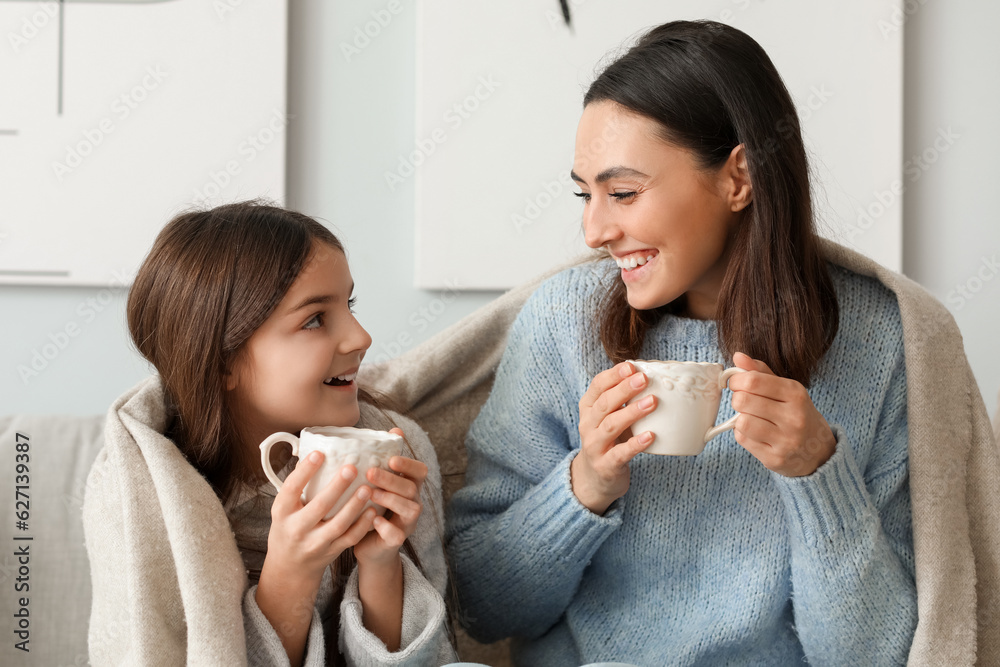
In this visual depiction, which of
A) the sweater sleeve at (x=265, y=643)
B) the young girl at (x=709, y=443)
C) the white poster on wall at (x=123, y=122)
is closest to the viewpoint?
the sweater sleeve at (x=265, y=643)

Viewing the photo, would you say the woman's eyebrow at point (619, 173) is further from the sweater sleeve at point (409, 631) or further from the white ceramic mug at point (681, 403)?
the sweater sleeve at point (409, 631)

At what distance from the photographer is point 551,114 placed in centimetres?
185

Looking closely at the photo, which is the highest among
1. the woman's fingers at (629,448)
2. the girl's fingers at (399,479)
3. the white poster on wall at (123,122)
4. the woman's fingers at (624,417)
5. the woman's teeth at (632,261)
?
the white poster on wall at (123,122)

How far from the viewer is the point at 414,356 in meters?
1.39

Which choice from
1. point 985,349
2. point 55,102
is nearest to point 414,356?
point 55,102

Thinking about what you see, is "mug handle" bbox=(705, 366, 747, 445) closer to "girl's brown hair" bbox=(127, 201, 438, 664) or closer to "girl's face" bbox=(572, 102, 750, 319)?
"girl's face" bbox=(572, 102, 750, 319)

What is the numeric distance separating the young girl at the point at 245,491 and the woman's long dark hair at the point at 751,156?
0.46 meters

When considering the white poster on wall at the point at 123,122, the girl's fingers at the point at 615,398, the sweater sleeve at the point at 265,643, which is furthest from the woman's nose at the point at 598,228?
the white poster on wall at the point at 123,122

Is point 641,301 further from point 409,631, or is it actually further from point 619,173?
point 409,631

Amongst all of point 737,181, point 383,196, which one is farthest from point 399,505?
point 383,196

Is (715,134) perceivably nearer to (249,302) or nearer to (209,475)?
(249,302)

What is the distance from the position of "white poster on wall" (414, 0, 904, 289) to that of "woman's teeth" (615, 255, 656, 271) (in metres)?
0.72

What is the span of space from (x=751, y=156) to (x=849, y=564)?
1.70ft

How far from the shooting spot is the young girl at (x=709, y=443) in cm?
109
